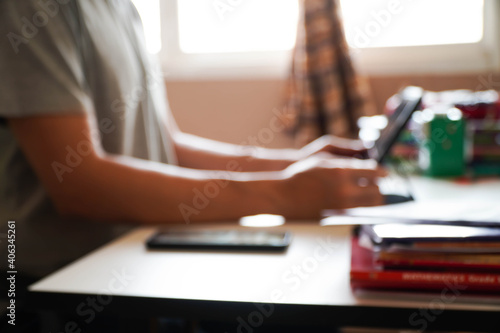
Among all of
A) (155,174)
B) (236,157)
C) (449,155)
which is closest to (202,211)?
(155,174)

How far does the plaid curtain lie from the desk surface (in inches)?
56.1

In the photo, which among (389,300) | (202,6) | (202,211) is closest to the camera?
(389,300)

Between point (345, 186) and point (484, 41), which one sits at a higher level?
point (484, 41)

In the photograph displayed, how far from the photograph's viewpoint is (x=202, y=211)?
0.74 metres

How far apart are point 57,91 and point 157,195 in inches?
8.2

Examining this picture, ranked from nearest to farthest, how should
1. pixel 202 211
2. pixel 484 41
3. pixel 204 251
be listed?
pixel 204 251 < pixel 202 211 < pixel 484 41

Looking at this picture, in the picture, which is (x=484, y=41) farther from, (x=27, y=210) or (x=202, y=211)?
(x=27, y=210)

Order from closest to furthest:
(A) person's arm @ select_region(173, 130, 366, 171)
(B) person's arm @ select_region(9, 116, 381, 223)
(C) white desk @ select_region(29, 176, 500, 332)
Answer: (C) white desk @ select_region(29, 176, 500, 332) → (B) person's arm @ select_region(9, 116, 381, 223) → (A) person's arm @ select_region(173, 130, 366, 171)

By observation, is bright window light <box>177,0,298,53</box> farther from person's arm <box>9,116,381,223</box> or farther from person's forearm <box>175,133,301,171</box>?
person's arm <box>9,116,381,223</box>

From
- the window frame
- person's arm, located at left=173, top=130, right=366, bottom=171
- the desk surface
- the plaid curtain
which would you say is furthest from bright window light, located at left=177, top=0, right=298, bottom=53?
the desk surface

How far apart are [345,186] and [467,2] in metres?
1.71

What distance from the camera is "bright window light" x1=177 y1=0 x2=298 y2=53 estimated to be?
2.23 m

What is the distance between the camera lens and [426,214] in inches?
24.5

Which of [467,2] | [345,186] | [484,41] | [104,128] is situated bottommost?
[345,186]
